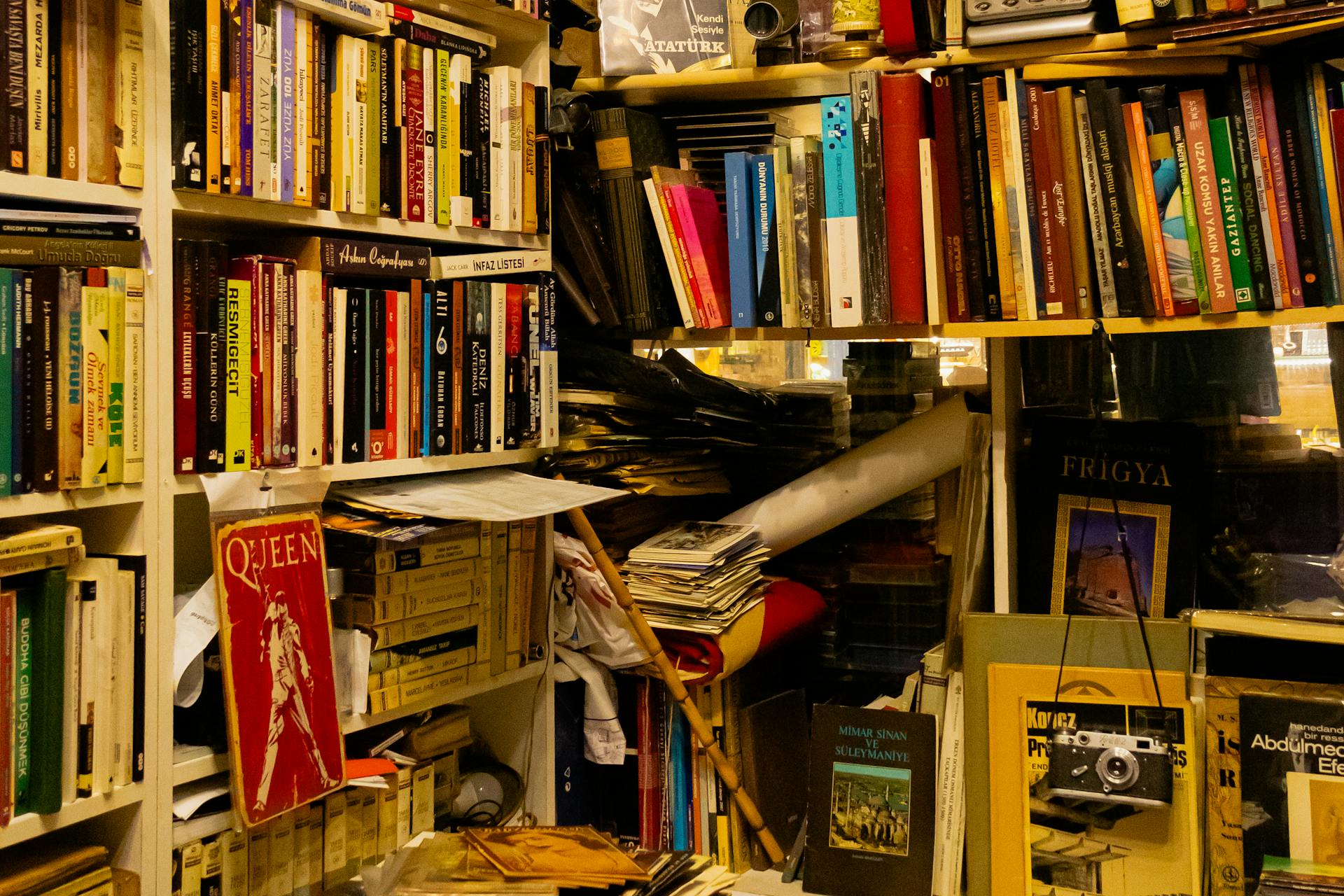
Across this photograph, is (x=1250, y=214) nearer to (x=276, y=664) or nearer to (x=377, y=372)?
(x=377, y=372)

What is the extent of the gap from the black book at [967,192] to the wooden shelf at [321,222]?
0.70 m

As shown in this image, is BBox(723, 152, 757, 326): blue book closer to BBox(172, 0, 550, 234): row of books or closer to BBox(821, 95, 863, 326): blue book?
BBox(821, 95, 863, 326): blue book

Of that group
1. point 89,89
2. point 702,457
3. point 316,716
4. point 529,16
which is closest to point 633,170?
point 529,16

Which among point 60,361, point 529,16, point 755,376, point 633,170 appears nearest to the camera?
point 60,361

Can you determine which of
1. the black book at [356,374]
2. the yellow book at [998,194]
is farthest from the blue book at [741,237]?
the black book at [356,374]

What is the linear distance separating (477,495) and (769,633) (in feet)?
2.26

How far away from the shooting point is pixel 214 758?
137 cm

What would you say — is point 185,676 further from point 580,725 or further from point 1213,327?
point 1213,327

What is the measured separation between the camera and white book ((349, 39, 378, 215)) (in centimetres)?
152

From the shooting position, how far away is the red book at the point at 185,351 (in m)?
1.32

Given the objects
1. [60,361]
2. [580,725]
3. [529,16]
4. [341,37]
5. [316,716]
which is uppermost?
[529,16]

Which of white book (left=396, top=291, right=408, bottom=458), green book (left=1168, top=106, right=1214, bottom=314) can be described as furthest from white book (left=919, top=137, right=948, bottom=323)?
white book (left=396, top=291, right=408, bottom=458)

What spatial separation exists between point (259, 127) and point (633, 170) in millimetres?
761

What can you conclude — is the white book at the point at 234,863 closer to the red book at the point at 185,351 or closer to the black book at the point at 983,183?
the red book at the point at 185,351
